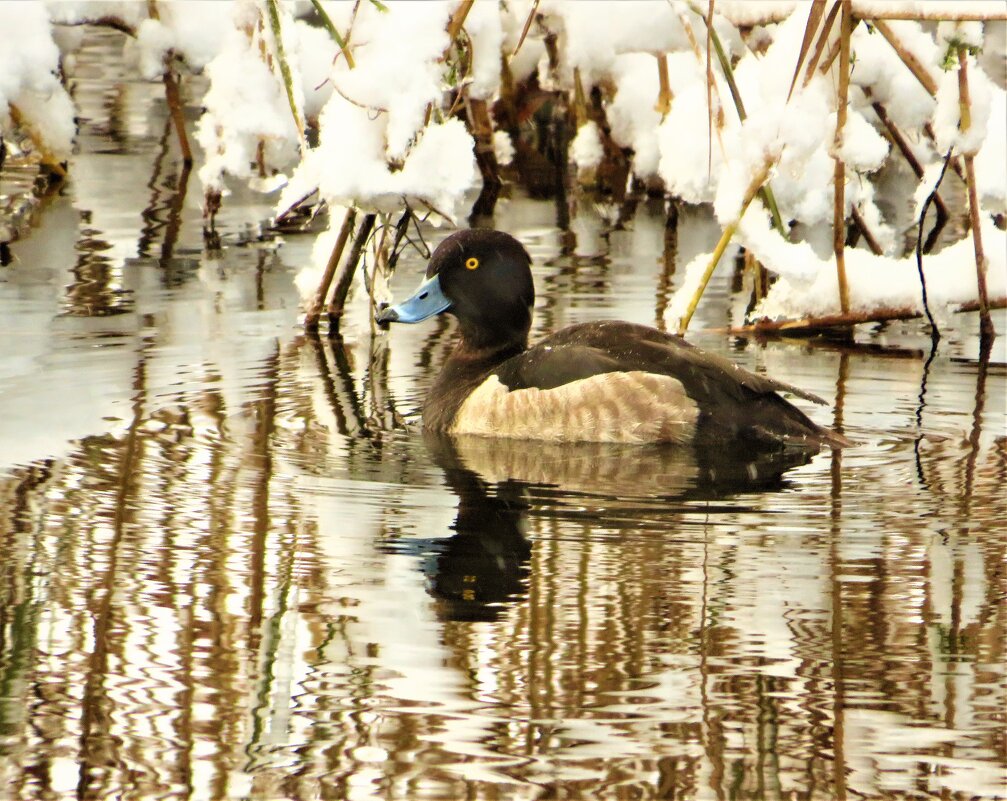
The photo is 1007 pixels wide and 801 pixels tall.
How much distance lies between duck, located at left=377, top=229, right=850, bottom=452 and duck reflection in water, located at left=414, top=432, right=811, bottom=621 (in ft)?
0.19

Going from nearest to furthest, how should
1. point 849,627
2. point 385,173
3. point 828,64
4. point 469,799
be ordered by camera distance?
point 469,799 → point 849,627 → point 828,64 → point 385,173

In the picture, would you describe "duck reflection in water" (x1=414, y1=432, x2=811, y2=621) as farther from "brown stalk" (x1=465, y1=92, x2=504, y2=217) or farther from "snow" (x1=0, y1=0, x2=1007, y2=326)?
"brown stalk" (x1=465, y1=92, x2=504, y2=217)

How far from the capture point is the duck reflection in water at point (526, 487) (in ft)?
16.6

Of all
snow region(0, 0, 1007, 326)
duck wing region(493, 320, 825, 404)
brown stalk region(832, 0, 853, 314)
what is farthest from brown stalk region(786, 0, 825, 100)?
duck wing region(493, 320, 825, 404)

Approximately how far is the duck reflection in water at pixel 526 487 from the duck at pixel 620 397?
6 cm

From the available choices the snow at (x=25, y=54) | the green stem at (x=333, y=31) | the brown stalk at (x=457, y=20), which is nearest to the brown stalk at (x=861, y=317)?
the brown stalk at (x=457, y=20)

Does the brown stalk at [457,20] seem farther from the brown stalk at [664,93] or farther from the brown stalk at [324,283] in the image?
the brown stalk at [664,93]

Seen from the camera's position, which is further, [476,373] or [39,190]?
[39,190]

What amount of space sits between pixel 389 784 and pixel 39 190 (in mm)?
9720

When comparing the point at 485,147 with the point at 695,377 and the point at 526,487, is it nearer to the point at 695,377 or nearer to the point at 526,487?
the point at 695,377

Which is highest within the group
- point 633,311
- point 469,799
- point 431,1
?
point 431,1

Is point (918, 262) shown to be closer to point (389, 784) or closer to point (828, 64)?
point (828, 64)

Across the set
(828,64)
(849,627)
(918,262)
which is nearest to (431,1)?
(828,64)

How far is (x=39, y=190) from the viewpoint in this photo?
12719 millimetres
